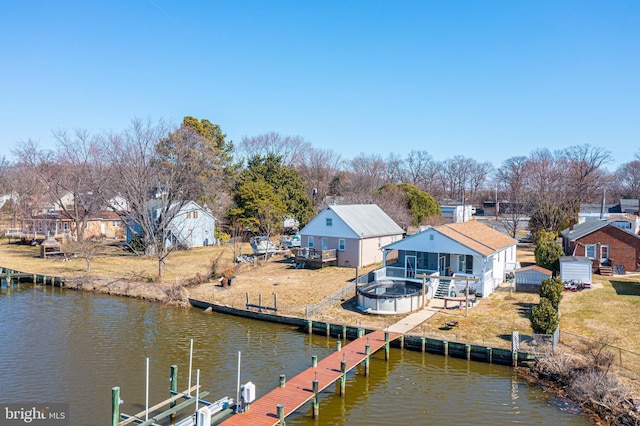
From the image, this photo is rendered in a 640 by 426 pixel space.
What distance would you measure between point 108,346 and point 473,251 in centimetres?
2197

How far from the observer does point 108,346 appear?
24328mm

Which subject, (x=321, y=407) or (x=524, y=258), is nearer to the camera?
(x=321, y=407)

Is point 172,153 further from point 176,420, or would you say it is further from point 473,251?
point 176,420

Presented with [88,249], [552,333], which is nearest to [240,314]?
[552,333]

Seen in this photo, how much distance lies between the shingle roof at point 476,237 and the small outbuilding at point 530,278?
2402mm

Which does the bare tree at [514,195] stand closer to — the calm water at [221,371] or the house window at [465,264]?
the house window at [465,264]

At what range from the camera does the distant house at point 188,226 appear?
55.3 m

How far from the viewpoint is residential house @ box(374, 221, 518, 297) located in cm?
3155

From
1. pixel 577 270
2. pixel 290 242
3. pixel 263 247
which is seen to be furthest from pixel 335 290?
pixel 290 242

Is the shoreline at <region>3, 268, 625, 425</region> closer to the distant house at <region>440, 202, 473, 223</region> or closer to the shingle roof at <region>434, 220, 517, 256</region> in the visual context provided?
the shingle roof at <region>434, 220, 517, 256</region>

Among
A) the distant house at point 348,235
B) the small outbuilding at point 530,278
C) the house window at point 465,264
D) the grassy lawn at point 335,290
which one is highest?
the distant house at point 348,235

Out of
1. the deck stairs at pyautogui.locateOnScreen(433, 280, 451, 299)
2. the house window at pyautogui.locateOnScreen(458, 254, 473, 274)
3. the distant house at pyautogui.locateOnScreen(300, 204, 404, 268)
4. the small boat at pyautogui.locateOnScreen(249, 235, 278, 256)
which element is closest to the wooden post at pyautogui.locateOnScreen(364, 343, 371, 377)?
the deck stairs at pyautogui.locateOnScreen(433, 280, 451, 299)

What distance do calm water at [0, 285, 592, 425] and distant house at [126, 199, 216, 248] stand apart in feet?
83.1

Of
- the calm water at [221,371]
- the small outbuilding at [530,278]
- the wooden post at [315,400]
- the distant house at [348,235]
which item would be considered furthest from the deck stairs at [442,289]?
the wooden post at [315,400]
